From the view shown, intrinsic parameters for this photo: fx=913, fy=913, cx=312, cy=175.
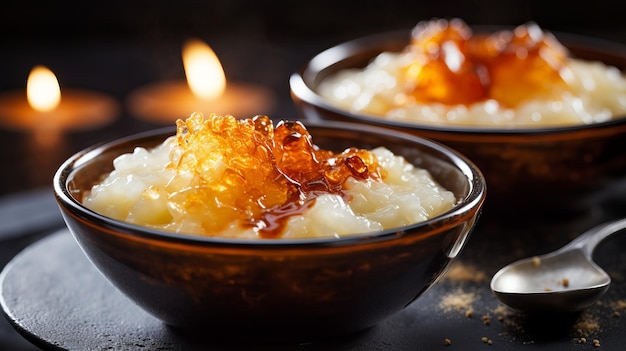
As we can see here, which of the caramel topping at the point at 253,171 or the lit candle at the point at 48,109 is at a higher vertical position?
the caramel topping at the point at 253,171

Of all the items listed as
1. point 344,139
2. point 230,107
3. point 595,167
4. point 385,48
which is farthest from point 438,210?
point 230,107

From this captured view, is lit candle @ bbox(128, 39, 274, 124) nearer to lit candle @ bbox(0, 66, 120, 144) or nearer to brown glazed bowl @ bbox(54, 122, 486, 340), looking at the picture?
lit candle @ bbox(0, 66, 120, 144)

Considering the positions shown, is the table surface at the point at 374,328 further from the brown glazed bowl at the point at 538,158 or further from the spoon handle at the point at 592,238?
the brown glazed bowl at the point at 538,158

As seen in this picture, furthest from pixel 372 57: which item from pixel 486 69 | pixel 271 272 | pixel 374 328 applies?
pixel 271 272

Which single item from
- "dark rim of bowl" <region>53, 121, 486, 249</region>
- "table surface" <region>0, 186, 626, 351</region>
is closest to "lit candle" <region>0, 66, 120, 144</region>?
"table surface" <region>0, 186, 626, 351</region>

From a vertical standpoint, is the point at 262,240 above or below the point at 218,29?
above

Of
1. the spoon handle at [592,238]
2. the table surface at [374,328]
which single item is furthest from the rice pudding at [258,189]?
the spoon handle at [592,238]

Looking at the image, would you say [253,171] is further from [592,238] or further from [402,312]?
[592,238]

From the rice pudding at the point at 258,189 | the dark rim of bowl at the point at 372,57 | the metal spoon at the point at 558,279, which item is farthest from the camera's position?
the dark rim of bowl at the point at 372,57
